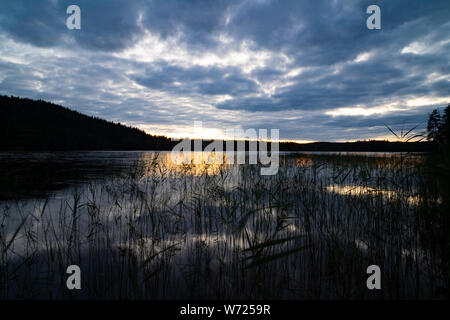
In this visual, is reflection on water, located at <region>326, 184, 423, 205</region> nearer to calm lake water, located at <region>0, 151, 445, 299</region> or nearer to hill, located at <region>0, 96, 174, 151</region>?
calm lake water, located at <region>0, 151, 445, 299</region>

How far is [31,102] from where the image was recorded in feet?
314

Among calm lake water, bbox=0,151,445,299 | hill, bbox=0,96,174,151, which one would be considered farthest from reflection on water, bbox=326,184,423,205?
hill, bbox=0,96,174,151

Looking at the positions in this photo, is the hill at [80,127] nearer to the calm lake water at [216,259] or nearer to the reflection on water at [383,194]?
the calm lake water at [216,259]

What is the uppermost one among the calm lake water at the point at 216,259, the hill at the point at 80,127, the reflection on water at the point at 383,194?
the hill at the point at 80,127

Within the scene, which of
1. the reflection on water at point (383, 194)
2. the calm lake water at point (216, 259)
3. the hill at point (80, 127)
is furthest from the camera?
the hill at point (80, 127)

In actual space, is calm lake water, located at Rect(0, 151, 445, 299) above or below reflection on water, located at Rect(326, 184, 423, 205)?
below

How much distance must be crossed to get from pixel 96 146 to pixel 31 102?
4922cm

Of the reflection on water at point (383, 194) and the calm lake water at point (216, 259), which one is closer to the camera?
the calm lake water at point (216, 259)

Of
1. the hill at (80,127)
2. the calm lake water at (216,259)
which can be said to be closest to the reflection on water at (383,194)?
the calm lake water at (216,259)

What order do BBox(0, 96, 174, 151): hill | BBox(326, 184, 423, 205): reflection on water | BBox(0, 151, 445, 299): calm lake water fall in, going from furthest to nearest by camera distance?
BBox(0, 96, 174, 151): hill, BBox(326, 184, 423, 205): reflection on water, BBox(0, 151, 445, 299): calm lake water

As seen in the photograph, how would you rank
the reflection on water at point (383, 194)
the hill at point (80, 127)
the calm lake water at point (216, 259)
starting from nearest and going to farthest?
the calm lake water at point (216, 259) < the reflection on water at point (383, 194) < the hill at point (80, 127)

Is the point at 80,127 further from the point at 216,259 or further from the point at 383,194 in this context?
the point at 383,194

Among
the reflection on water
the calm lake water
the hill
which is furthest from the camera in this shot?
the hill
